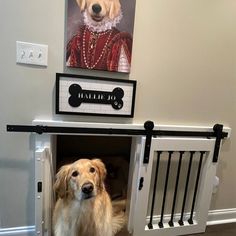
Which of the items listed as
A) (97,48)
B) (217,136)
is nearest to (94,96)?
(97,48)

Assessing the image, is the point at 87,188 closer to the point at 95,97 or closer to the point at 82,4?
the point at 95,97

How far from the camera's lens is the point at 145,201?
1613 millimetres

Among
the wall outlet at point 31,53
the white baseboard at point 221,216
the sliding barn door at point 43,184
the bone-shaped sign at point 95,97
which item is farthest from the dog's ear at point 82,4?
the white baseboard at point 221,216

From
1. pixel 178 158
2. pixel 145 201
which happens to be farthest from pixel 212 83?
pixel 145 201

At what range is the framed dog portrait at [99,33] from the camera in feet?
4.33

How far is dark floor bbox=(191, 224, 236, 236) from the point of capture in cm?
183

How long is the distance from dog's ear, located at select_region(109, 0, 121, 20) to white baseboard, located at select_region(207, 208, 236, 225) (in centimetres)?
169

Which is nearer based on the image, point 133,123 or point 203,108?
point 133,123

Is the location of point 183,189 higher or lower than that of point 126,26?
lower

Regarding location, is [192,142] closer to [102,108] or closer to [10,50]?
[102,108]

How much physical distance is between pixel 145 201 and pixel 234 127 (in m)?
0.89

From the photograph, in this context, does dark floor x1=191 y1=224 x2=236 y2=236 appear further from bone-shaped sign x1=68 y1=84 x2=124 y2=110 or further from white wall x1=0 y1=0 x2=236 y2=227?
bone-shaped sign x1=68 y1=84 x2=124 y2=110

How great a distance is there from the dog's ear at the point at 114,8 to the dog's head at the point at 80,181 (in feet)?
2.84

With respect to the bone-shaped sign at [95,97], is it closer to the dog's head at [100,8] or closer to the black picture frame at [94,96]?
the black picture frame at [94,96]
